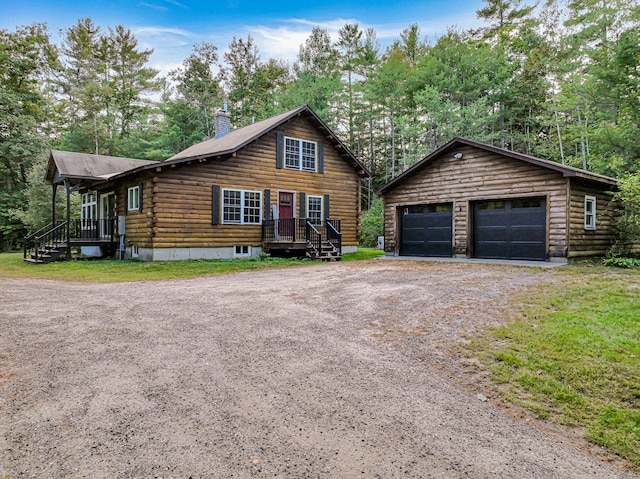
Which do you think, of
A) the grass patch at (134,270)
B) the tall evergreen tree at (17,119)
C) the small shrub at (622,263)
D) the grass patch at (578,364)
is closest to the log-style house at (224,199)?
the grass patch at (134,270)

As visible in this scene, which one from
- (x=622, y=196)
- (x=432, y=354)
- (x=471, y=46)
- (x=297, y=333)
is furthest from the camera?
(x=471, y=46)

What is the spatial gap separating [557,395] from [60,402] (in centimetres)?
408

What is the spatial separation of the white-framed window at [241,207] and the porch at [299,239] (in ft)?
1.87

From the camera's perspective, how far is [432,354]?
A: 4148 millimetres

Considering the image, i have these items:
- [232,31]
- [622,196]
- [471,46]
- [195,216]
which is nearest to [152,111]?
[232,31]

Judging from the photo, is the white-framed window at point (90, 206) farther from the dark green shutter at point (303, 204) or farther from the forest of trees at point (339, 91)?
the dark green shutter at point (303, 204)

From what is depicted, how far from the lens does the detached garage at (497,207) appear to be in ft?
38.3

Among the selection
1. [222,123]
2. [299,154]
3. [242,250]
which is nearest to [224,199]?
[242,250]

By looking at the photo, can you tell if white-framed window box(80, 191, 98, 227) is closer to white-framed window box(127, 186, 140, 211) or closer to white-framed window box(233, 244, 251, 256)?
white-framed window box(127, 186, 140, 211)

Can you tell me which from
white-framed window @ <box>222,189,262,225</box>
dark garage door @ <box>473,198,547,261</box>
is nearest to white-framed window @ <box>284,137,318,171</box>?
white-framed window @ <box>222,189,262,225</box>

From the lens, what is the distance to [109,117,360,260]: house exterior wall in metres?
13.6

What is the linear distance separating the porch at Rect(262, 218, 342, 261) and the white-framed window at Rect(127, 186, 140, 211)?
500cm

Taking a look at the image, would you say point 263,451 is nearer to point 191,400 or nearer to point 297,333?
point 191,400

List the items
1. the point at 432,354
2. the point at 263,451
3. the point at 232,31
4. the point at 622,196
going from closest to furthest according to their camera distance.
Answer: the point at 263,451, the point at 432,354, the point at 622,196, the point at 232,31
